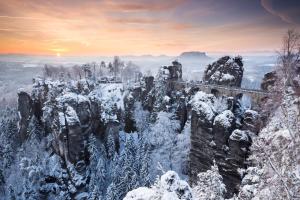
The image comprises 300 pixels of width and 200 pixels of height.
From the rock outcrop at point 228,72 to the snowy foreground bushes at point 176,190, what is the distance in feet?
151

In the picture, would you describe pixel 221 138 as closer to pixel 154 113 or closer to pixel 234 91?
pixel 234 91

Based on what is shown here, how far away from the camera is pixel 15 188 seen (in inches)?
2437

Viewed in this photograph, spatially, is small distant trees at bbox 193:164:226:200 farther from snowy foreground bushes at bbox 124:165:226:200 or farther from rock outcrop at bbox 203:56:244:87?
rock outcrop at bbox 203:56:244:87

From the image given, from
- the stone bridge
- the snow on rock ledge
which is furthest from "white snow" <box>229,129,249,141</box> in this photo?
the snow on rock ledge

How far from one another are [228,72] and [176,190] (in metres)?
50.8

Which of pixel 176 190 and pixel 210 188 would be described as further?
pixel 210 188

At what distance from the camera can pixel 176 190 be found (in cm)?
1794

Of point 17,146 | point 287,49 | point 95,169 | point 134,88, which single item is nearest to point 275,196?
point 287,49

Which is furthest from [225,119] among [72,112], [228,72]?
[72,112]

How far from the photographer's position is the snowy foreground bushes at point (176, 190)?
53.8ft

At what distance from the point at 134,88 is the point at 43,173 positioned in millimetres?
35836

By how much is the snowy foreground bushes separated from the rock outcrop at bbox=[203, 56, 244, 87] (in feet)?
151

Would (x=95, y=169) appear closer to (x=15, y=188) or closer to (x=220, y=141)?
(x=15, y=188)

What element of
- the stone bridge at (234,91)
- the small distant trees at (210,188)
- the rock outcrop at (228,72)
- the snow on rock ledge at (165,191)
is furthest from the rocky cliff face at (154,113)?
the snow on rock ledge at (165,191)
